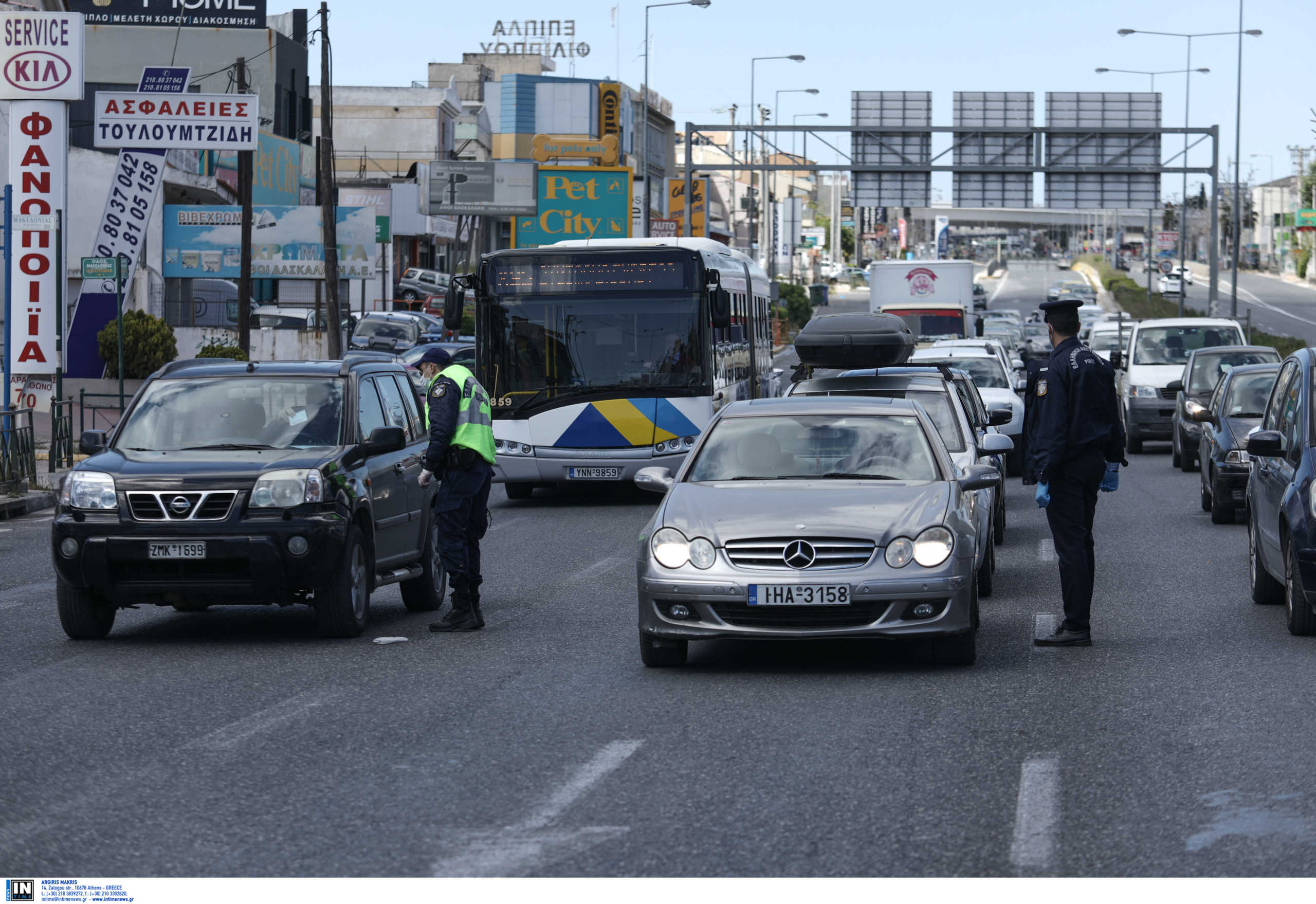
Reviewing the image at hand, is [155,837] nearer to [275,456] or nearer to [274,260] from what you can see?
[275,456]

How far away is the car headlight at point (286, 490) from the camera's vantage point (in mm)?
11078

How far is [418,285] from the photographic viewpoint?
232ft

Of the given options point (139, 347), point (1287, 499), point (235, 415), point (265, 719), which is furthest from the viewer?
point (139, 347)

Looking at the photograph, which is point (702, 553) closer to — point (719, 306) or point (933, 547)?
point (933, 547)

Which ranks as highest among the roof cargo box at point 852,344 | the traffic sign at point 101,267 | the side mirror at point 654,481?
the traffic sign at point 101,267

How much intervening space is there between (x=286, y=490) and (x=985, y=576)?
16.7 feet

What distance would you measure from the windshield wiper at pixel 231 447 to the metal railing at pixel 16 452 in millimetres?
10792

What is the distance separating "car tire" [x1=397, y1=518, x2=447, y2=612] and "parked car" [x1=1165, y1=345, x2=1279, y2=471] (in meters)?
14.6

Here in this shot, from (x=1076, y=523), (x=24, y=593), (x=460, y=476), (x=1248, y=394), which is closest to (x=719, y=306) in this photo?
(x=1248, y=394)

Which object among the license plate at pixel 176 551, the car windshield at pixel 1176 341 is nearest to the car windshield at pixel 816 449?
the license plate at pixel 176 551

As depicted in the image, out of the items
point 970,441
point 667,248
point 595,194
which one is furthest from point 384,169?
point 970,441

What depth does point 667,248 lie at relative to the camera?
2198 cm

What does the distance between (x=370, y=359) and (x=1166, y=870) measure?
27.5ft

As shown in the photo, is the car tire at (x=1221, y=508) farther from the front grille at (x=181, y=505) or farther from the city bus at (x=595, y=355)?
the front grille at (x=181, y=505)
